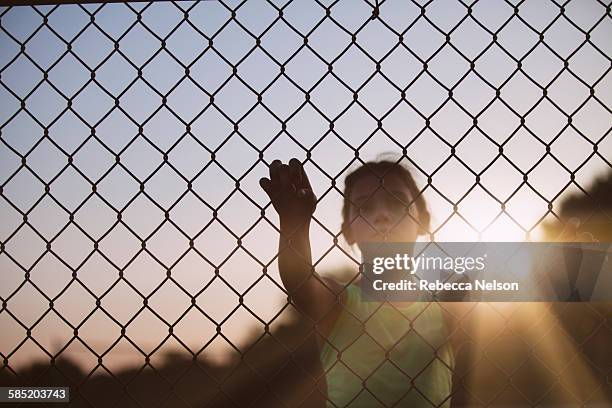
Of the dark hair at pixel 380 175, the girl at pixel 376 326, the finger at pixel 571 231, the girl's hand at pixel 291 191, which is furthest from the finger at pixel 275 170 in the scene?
the finger at pixel 571 231

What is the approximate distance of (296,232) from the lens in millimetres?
2055

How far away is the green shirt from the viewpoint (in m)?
2.50

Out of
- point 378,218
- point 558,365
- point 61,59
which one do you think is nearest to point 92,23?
point 61,59

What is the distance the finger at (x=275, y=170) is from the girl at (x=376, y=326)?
0.34 meters

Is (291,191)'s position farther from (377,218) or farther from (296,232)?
(377,218)

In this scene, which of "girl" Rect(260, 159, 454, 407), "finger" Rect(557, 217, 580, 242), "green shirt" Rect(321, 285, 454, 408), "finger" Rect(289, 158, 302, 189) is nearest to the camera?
"finger" Rect(289, 158, 302, 189)

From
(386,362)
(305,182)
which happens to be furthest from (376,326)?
(305,182)

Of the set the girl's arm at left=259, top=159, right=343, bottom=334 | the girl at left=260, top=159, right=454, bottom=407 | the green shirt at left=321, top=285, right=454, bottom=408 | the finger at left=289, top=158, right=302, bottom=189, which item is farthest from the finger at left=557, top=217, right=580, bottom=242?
the finger at left=289, top=158, right=302, bottom=189

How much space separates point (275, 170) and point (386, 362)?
0.99 metres

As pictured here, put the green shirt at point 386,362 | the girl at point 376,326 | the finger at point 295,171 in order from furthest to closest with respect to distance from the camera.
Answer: the green shirt at point 386,362 → the girl at point 376,326 → the finger at point 295,171

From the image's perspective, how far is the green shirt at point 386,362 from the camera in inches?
98.3

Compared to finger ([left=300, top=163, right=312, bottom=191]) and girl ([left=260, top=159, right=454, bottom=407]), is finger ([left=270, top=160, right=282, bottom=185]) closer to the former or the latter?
finger ([left=300, top=163, right=312, bottom=191])

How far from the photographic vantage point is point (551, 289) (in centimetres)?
216

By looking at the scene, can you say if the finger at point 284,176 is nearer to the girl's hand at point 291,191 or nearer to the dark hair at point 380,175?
the girl's hand at point 291,191
